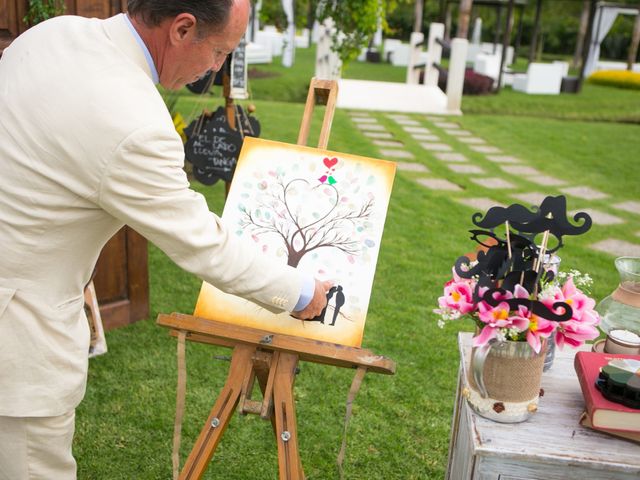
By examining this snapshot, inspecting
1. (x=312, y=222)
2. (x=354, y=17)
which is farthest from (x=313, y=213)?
(x=354, y=17)

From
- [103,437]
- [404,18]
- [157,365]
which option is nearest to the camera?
[103,437]

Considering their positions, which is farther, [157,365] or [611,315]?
[157,365]

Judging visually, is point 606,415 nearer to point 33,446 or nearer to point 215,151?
point 33,446

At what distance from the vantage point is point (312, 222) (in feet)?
6.85

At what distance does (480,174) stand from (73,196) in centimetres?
575

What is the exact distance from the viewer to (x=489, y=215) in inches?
65.9

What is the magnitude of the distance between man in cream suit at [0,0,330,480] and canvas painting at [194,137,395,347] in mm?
327

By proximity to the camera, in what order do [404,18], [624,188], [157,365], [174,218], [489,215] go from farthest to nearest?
1. [404,18]
2. [624,188]
3. [157,365]
4. [489,215]
5. [174,218]

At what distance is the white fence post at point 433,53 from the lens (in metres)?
11.9

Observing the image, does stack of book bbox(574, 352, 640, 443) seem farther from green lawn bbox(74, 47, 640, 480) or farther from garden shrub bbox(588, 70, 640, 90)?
garden shrub bbox(588, 70, 640, 90)

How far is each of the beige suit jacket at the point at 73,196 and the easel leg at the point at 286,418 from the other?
0.89ft

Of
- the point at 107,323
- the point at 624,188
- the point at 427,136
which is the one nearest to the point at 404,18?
the point at 427,136

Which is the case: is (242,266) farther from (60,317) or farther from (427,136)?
(427,136)

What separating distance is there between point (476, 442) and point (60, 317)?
0.98 meters
